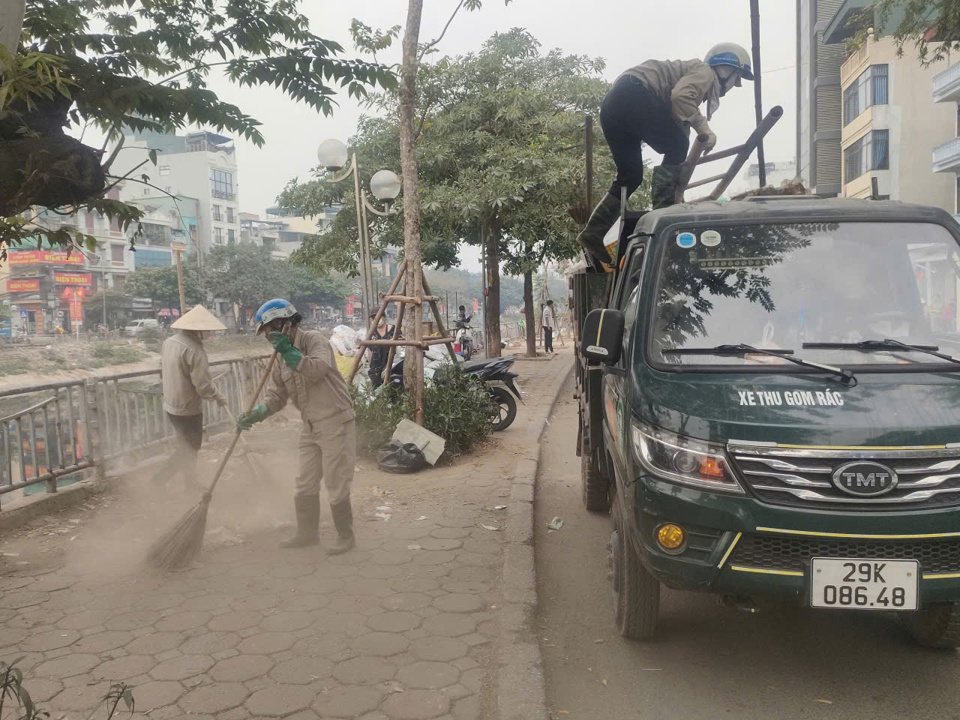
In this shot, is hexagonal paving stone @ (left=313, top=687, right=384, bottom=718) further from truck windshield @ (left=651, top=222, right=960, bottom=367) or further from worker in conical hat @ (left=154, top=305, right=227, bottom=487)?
worker in conical hat @ (left=154, top=305, right=227, bottom=487)

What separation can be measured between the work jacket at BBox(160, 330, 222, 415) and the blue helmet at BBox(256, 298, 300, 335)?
1721mm

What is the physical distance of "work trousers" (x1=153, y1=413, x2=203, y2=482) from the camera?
641cm

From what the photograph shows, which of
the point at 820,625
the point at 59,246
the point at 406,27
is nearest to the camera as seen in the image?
the point at 59,246

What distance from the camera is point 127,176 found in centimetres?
276

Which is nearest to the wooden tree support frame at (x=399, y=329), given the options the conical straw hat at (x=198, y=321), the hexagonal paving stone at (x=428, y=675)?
the conical straw hat at (x=198, y=321)

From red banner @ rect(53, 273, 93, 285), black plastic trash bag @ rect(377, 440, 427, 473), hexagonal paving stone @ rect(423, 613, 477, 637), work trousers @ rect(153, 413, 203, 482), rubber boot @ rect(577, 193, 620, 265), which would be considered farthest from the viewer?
red banner @ rect(53, 273, 93, 285)

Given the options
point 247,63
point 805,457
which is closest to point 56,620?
point 247,63

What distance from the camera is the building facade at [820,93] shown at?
3966 centimetres

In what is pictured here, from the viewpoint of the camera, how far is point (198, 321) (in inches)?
249

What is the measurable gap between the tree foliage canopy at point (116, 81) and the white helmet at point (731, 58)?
230cm

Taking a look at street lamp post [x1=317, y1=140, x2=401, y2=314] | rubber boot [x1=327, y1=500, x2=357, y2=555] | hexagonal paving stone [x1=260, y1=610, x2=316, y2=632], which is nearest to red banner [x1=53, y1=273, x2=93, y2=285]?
street lamp post [x1=317, y1=140, x2=401, y2=314]

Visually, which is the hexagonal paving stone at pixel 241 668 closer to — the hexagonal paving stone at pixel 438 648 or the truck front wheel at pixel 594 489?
the hexagonal paving stone at pixel 438 648

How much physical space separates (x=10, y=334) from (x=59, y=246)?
28275mm

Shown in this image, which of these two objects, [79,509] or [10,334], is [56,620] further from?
[10,334]
